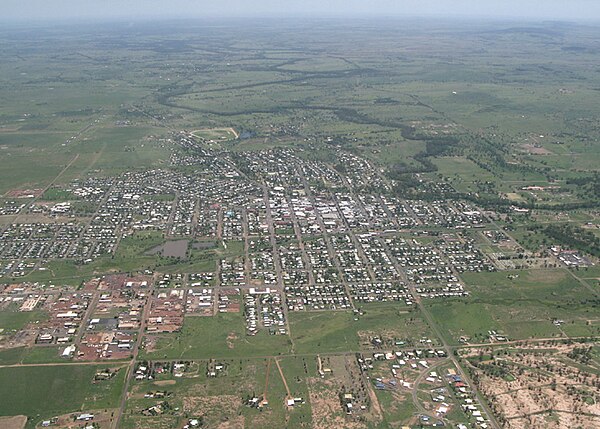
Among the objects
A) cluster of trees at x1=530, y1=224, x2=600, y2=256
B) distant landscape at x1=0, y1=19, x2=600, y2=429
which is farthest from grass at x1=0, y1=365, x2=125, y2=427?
cluster of trees at x1=530, y1=224, x2=600, y2=256

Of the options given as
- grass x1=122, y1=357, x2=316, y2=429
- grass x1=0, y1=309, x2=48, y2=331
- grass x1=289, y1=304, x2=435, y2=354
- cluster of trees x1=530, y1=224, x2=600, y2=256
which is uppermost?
cluster of trees x1=530, y1=224, x2=600, y2=256

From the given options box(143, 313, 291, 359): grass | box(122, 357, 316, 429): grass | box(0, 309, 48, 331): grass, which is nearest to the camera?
box(122, 357, 316, 429): grass

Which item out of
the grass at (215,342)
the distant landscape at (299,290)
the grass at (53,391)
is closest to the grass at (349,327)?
the distant landscape at (299,290)

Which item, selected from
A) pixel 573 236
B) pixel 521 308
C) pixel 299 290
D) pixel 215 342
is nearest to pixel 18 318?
pixel 215 342

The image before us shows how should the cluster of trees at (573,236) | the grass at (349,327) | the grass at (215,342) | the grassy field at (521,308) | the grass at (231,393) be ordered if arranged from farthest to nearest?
1. the cluster of trees at (573,236)
2. the grassy field at (521,308)
3. the grass at (349,327)
4. the grass at (215,342)
5. the grass at (231,393)

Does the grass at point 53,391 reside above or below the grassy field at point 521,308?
below

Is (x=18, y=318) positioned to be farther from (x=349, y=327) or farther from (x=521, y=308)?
(x=521, y=308)

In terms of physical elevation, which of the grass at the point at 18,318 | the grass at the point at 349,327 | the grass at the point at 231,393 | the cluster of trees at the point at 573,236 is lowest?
the grass at the point at 231,393

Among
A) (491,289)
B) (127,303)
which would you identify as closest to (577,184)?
(491,289)

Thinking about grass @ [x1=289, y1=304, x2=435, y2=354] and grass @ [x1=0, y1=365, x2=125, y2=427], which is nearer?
grass @ [x1=0, y1=365, x2=125, y2=427]

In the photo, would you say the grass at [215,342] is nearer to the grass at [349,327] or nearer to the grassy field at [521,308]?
the grass at [349,327]

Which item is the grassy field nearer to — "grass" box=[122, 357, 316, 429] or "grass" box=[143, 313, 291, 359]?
"grass" box=[122, 357, 316, 429]
